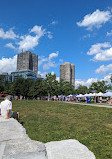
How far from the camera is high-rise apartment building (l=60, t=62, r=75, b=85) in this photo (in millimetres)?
167962

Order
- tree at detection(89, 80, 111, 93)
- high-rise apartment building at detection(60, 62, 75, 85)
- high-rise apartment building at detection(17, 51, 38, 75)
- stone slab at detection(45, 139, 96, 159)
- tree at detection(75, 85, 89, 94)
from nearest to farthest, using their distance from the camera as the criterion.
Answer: stone slab at detection(45, 139, 96, 159) → tree at detection(89, 80, 111, 93) → tree at detection(75, 85, 89, 94) → high-rise apartment building at detection(60, 62, 75, 85) → high-rise apartment building at detection(17, 51, 38, 75)

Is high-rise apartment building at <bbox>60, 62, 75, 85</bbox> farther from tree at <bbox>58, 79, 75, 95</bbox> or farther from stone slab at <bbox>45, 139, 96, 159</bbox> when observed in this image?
stone slab at <bbox>45, 139, 96, 159</bbox>

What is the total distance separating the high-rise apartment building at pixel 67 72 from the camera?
551ft

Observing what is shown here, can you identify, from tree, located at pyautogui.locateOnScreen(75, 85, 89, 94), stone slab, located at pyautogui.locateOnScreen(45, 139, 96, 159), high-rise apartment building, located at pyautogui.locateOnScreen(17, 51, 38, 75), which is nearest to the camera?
stone slab, located at pyautogui.locateOnScreen(45, 139, 96, 159)

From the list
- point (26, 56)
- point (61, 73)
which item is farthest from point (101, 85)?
point (26, 56)

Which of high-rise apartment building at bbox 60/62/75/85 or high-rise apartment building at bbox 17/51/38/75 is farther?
high-rise apartment building at bbox 17/51/38/75

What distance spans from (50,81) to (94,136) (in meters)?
41.6

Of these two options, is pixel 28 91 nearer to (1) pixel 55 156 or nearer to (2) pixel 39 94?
(2) pixel 39 94

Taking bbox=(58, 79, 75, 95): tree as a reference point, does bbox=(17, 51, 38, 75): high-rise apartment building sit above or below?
above

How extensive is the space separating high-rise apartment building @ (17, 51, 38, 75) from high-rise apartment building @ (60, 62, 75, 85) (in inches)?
1553

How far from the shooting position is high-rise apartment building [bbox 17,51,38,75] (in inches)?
6909

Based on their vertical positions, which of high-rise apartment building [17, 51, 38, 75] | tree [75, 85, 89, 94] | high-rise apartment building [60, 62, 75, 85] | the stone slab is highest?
high-rise apartment building [17, 51, 38, 75]

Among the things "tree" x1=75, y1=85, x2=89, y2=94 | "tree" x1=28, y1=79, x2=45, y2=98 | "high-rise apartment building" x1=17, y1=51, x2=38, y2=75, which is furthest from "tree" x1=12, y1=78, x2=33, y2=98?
"high-rise apartment building" x1=17, y1=51, x2=38, y2=75

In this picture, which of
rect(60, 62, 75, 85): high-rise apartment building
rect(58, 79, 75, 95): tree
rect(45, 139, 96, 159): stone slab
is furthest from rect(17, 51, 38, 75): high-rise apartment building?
rect(45, 139, 96, 159): stone slab
